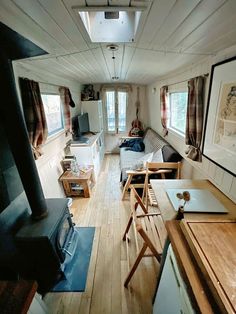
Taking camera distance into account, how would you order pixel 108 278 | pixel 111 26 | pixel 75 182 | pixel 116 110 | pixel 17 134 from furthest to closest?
1. pixel 116 110
2. pixel 75 182
3. pixel 108 278
4. pixel 17 134
5. pixel 111 26

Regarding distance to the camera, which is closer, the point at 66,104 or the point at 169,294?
the point at 169,294

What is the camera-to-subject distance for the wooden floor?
1466mm

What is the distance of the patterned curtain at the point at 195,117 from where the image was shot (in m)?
1.72

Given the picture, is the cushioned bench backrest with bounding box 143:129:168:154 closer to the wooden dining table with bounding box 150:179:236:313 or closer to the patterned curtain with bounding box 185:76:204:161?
the patterned curtain with bounding box 185:76:204:161

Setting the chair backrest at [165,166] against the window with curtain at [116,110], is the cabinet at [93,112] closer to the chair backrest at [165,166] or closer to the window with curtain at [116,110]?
the window with curtain at [116,110]

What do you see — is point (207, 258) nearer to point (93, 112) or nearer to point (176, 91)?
point (176, 91)

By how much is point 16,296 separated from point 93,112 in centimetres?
395

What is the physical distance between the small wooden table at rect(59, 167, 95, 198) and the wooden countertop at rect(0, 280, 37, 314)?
194 centimetres

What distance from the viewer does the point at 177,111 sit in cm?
296

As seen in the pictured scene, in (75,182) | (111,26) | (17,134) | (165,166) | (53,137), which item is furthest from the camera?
(75,182)

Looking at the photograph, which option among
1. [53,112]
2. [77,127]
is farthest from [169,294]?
[77,127]

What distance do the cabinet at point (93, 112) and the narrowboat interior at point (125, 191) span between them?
1538 mm

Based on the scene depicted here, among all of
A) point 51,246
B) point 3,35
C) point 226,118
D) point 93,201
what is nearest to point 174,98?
point 226,118

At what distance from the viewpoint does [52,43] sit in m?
1.20
